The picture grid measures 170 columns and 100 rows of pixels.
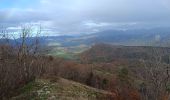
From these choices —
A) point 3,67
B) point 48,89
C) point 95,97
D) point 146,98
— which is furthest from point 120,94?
point 3,67

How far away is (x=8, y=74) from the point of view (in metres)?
34.4

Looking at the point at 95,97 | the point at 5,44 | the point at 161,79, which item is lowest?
the point at 95,97

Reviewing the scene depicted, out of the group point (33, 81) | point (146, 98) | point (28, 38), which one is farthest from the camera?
point (28, 38)

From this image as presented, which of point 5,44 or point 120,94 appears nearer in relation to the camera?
point 120,94

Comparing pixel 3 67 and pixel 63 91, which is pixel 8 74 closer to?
pixel 3 67

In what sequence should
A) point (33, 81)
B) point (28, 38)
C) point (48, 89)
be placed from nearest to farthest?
1. point (48, 89)
2. point (33, 81)
3. point (28, 38)

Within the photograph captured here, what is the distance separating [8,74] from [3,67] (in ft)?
2.93

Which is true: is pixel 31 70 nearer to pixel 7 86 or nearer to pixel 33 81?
pixel 33 81

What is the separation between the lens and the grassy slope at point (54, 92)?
100 feet

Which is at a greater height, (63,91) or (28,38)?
(28,38)

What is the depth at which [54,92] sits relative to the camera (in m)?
31.9

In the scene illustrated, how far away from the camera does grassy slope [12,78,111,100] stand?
30484 mm

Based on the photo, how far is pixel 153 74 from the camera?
30562mm

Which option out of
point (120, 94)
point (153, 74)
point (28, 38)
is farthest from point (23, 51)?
point (153, 74)
